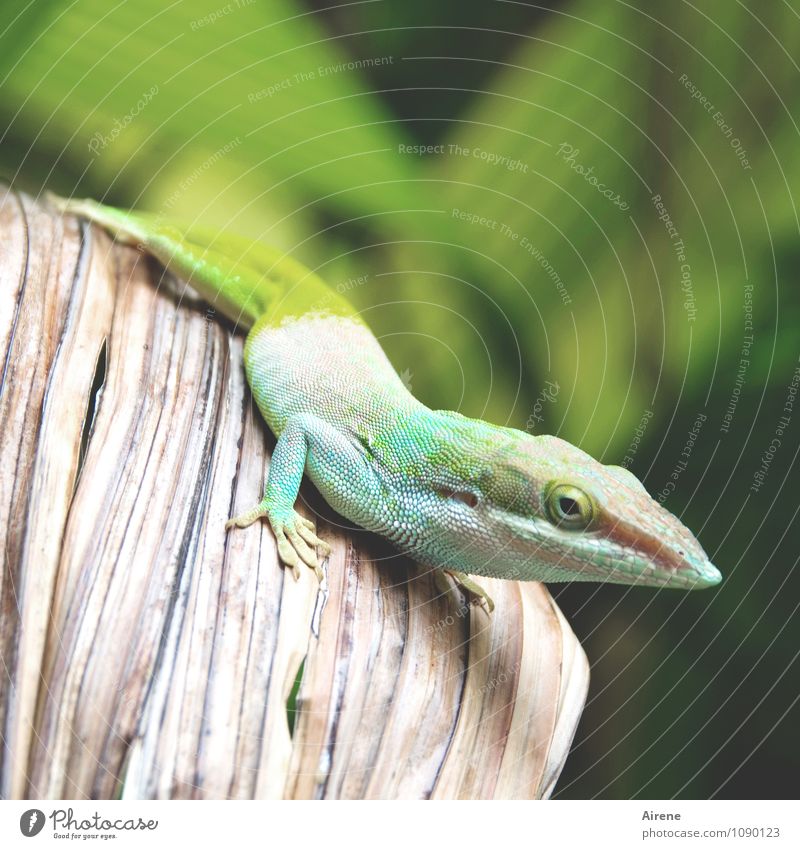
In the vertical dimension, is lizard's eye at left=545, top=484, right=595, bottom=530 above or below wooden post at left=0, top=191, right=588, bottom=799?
above

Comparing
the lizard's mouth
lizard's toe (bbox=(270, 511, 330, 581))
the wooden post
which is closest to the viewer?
the wooden post

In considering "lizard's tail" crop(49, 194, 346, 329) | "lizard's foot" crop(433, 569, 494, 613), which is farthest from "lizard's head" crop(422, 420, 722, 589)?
"lizard's tail" crop(49, 194, 346, 329)

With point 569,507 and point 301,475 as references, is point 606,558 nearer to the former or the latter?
point 569,507

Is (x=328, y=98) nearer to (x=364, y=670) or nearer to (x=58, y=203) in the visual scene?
(x=58, y=203)

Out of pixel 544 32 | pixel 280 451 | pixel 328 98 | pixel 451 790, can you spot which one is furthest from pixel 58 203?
pixel 451 790

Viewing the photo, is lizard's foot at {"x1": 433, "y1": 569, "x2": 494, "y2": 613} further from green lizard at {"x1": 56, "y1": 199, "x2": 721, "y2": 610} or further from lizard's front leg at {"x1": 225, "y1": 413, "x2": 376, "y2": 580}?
lizard's front leg at {"x1": 225, "y1": 413, "x2": 376, "y2": 580}

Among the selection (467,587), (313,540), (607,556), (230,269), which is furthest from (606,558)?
(230,269)

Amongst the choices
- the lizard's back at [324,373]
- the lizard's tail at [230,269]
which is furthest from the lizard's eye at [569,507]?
the lizard's tail at [230,269]

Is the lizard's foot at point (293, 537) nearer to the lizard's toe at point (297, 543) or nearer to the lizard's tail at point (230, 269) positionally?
the lizard's toe at point (297, 543)

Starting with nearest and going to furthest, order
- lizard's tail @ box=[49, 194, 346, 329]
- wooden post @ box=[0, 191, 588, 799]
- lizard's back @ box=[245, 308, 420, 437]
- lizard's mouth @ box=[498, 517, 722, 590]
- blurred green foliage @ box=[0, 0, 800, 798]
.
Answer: wooden post @ box=[0, 191, 588, 799] → lizard's mouth @ box=[498, 517, 722, 590] → blurred green foliage @ box=[0, 0, 800, 798] → lizard's back @ box=[245, 308, 420, 437] → lizard's tail @ box=[49, 194, 346, 329]
